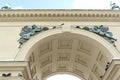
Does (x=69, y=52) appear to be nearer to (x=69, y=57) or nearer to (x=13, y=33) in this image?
(x=69, y=57)

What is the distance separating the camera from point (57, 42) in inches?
538

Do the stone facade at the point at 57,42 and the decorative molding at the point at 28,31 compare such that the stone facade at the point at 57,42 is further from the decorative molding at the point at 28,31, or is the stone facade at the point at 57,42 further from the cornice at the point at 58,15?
the decorative molding at the point at 28,31

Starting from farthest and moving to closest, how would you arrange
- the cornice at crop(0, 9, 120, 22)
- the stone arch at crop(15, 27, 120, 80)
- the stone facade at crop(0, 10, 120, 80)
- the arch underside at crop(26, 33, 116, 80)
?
the cornice at crop(0, 9, 120, 22), the arch underside at crop(26, 33, 116, 80), the stone arch at crop(15, 27, 120, 80), the stone facade at crop(0, 10, 120, 80)

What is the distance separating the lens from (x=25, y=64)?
11.4 metres

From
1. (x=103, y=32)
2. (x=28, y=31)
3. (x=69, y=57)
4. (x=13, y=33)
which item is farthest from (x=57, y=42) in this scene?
(x=103, y=32)

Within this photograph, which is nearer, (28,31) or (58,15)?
(28,31)

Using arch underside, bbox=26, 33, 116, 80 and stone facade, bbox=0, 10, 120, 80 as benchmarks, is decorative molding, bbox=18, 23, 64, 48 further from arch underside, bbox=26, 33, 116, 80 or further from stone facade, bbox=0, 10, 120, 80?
arch underside, bbox=26, 33, 116, 80

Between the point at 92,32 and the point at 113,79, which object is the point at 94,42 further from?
the point at 113,79

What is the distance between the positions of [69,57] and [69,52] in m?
0.55

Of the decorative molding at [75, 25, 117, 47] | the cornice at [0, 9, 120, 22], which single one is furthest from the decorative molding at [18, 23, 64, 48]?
the decorative molding at [75, 25, 117, 47]

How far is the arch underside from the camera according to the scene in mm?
13047

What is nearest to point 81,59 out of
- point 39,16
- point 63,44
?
point 63,44

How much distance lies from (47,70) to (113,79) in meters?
5.03

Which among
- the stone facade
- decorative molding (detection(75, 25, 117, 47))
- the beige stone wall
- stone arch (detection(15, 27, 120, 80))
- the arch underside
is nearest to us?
the stone facade
